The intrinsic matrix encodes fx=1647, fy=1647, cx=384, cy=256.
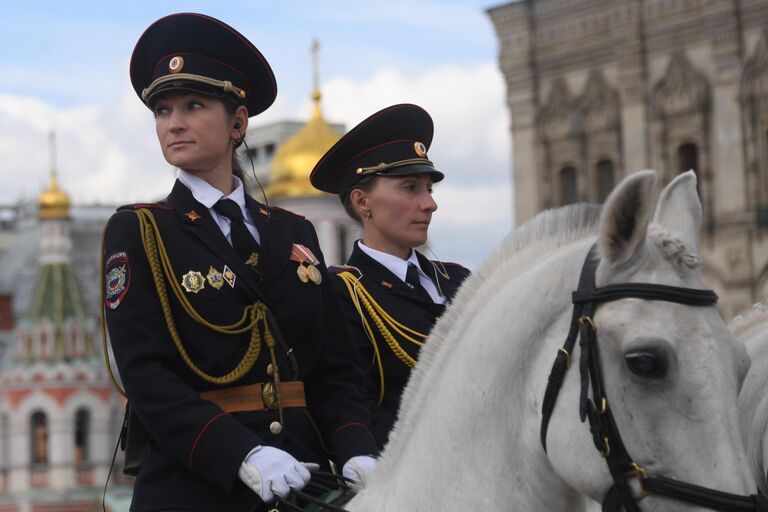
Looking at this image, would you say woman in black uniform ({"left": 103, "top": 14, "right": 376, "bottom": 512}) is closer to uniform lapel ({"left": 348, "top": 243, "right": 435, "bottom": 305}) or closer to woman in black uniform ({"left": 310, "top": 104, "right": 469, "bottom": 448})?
woman in black uniform ({"left": 310, "top": 104, "right": 469, "bottom": 448})

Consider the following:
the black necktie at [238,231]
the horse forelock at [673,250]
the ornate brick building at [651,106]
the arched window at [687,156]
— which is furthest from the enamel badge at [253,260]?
the arched window at [687,156]

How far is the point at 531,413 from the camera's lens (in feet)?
10.2

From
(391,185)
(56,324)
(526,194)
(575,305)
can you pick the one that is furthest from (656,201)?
(56,324)

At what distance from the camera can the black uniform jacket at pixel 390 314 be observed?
15.6ft

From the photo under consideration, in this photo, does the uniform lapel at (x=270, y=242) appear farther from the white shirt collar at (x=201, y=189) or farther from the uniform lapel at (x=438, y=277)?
the uniform lapel at (x=438, y=277)

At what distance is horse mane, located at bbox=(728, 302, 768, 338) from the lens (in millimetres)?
5449

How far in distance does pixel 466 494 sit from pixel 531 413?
21cm

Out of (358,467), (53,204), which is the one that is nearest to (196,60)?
(358,467)

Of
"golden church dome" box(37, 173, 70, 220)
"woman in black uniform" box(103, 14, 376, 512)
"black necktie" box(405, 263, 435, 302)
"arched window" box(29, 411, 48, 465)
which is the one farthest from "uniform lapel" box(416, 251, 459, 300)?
"golden church dome" box(37, 173, 70, 220)

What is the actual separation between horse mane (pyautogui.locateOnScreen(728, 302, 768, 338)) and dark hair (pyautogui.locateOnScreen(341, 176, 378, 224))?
4.21ft

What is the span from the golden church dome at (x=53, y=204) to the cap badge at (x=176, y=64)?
176ft

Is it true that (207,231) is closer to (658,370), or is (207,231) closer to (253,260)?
(253,260)

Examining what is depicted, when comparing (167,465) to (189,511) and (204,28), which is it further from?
(204,28)

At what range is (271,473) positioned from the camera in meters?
3.49
